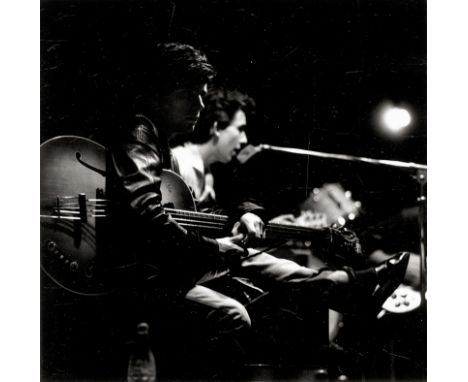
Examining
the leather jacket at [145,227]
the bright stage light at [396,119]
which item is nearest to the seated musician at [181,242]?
the leather jacket at [145,227]

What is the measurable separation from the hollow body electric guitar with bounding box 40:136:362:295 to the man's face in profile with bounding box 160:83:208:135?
0.19m

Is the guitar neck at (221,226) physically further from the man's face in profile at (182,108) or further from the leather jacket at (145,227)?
the man's face in profile at (182,108)

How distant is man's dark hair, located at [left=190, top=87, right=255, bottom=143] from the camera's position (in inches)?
99.6

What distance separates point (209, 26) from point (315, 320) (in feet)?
3.98

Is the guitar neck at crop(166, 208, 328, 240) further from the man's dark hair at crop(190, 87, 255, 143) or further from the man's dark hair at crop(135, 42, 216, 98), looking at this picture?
the man's dark hair at crop(135, 42, 216, 98)

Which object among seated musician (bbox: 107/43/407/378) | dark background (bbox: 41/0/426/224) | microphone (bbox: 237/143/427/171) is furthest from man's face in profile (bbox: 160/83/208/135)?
microphone (bbox: 237/143/427/171)

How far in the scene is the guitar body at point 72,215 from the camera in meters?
2.42

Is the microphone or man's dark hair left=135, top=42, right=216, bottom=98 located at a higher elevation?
man's dark hair left=135, top=42, right=216, bottom=98
